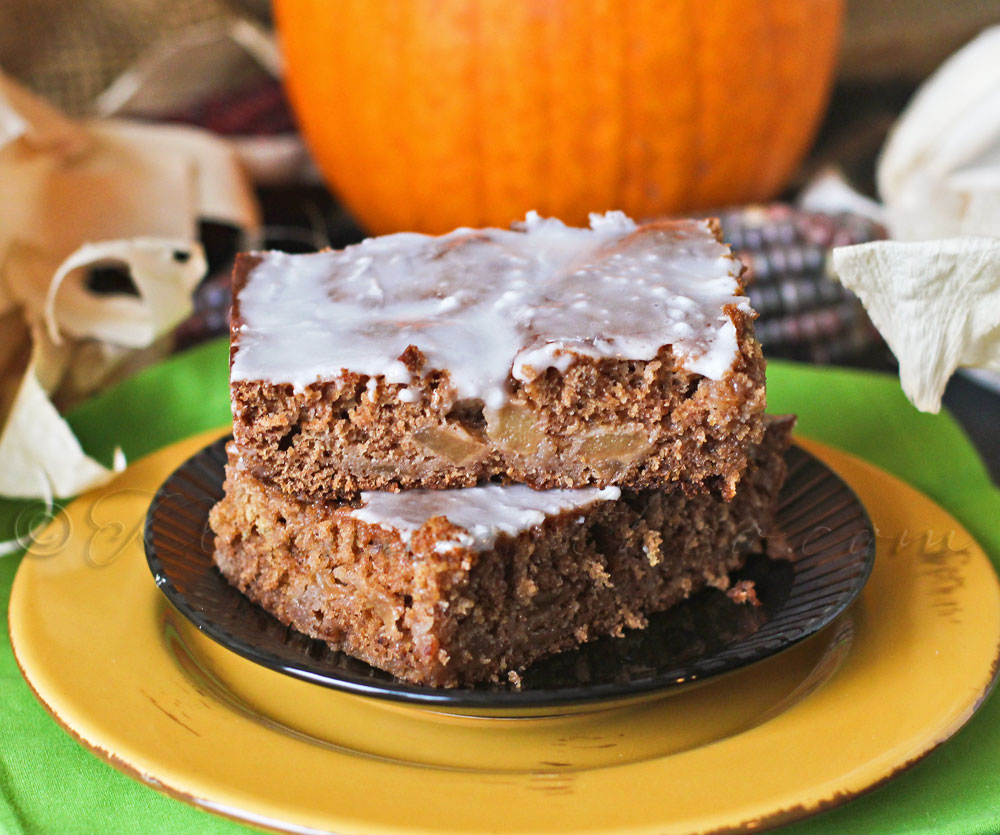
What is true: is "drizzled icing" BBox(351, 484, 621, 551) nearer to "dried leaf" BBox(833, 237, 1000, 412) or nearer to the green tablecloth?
the green tablecloth

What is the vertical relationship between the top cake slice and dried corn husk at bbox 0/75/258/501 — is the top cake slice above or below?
above

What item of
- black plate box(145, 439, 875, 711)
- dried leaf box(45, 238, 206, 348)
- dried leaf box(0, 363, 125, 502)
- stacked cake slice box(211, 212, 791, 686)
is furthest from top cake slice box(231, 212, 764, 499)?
dried leaf box(45, 238, 206, 348)

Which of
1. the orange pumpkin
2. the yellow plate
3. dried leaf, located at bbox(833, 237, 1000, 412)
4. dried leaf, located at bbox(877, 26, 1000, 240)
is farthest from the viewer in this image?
the orange pumpkin

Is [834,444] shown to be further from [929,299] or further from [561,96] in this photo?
[561,96]

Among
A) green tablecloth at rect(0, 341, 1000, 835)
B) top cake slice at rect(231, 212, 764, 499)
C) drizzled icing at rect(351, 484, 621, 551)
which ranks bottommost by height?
green tablecloth at rect(0, 341, 1000, 835)

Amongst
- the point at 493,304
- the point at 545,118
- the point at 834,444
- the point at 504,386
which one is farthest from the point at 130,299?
the point at 834,444

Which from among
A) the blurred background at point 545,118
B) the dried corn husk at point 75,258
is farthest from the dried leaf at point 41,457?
the blurred background at point 545,118

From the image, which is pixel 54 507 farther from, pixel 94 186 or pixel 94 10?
pixel 94 10

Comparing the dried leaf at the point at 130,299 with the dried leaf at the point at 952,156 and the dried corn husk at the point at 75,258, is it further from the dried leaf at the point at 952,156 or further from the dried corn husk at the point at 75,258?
the dried leaf at the point at 952,156

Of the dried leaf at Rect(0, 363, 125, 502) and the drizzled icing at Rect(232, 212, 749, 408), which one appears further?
the dried leaf at Rect(0, 363, 125, 502)
